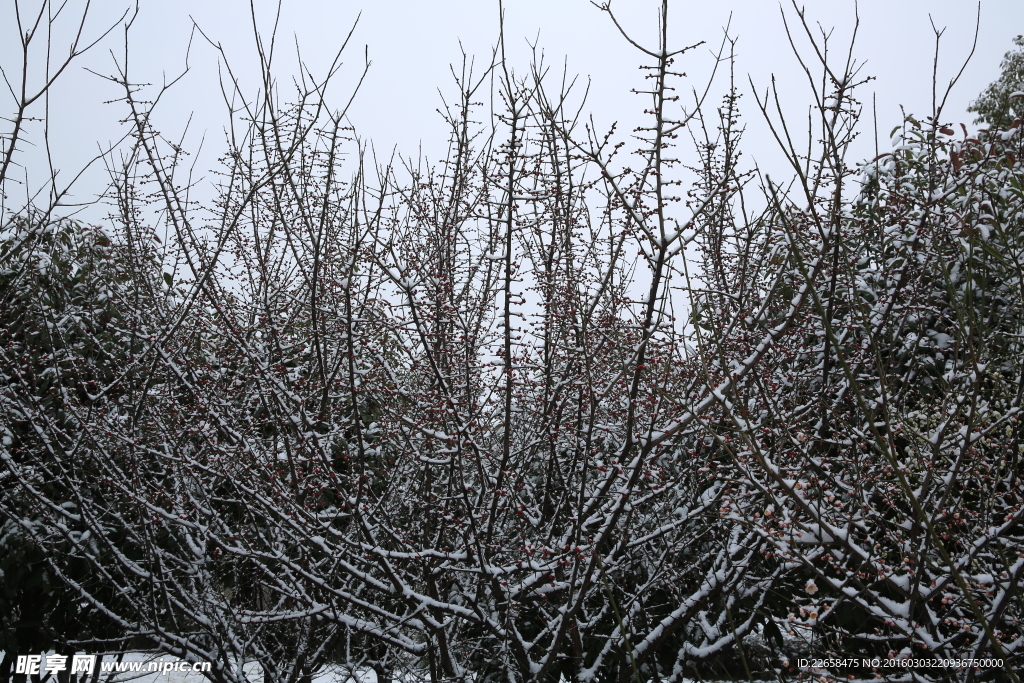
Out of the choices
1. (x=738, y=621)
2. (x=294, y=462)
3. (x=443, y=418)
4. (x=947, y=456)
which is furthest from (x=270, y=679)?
(x=947, y=456)

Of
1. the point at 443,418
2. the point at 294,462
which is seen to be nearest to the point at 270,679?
the point at 294,462

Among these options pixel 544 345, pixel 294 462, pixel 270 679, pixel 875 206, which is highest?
pixel 875 206

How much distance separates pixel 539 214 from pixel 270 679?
2727 mm

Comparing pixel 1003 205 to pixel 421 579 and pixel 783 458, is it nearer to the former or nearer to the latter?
pixel 783 458

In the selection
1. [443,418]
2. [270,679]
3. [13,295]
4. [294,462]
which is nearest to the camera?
[443,418]

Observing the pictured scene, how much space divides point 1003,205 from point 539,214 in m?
3.29

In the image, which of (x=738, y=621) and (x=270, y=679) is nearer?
(x=270, y=679)

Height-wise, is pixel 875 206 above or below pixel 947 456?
above

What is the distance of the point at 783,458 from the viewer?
3.14m

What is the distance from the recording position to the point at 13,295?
16.5 feet

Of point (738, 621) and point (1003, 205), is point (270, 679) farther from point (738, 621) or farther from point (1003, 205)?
point (1003, 205)

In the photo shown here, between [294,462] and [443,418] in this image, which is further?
[294,462]

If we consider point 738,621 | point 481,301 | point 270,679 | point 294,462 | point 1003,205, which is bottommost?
point 270,679

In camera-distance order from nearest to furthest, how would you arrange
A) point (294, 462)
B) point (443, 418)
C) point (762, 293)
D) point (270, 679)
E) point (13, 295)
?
1. point (443, 418)
2. point (294, 462)
3. point (270, 679)
4. point (762, 293)
5. point (13, 295)
